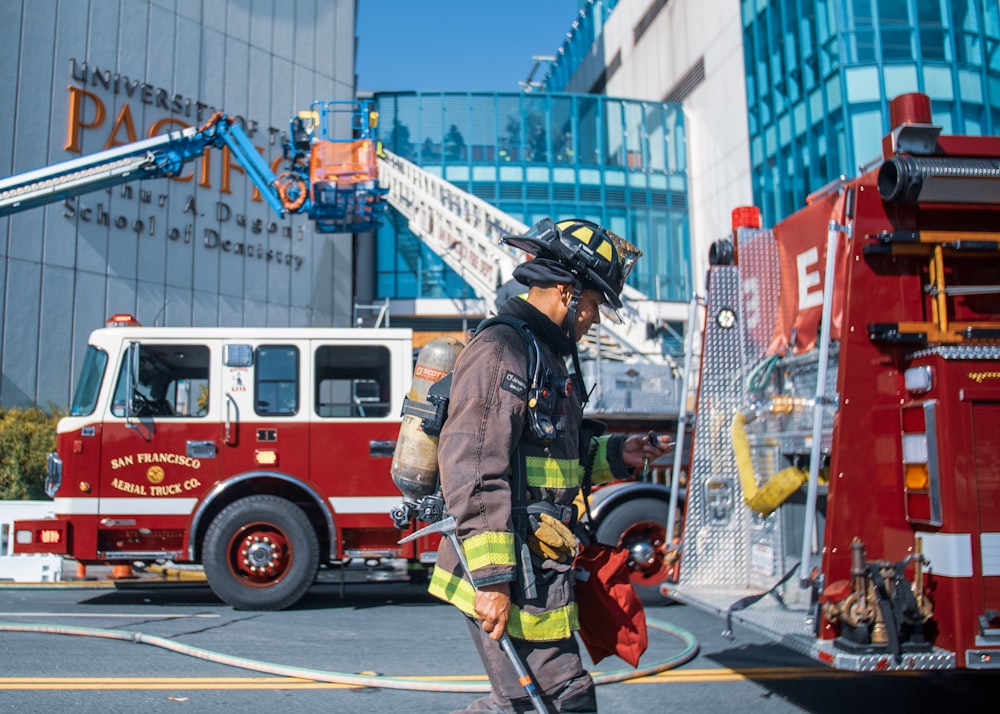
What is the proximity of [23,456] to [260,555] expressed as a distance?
250 inches

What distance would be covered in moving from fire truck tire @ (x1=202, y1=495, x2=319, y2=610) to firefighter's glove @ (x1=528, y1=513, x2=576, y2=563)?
5103 millimetres

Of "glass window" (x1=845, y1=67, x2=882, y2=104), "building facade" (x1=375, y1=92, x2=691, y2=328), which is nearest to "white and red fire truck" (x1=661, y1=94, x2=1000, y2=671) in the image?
"glass window" (x1=845, y1=67, x2=882, y2=104)

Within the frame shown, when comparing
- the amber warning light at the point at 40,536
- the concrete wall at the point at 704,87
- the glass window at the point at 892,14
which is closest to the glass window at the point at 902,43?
the glass window at the point at 892,14

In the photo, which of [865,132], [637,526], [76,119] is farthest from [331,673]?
[865,132]

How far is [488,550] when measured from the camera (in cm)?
239

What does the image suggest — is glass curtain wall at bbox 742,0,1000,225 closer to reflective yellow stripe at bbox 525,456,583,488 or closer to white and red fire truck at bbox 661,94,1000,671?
white and red fire truck at bbox 661,94,1000,671

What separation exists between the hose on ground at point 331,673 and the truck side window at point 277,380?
7.70 feet

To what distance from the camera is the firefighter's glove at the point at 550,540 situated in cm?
259

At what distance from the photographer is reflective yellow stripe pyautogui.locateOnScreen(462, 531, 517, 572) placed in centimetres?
238

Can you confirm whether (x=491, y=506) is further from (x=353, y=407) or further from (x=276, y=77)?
(x=276, y=77)

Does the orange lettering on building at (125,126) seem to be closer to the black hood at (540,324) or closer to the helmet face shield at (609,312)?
the helmet face shield at (609,312)

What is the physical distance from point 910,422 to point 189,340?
594cm

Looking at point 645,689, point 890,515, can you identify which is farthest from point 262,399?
point 890,515

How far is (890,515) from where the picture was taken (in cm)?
407
